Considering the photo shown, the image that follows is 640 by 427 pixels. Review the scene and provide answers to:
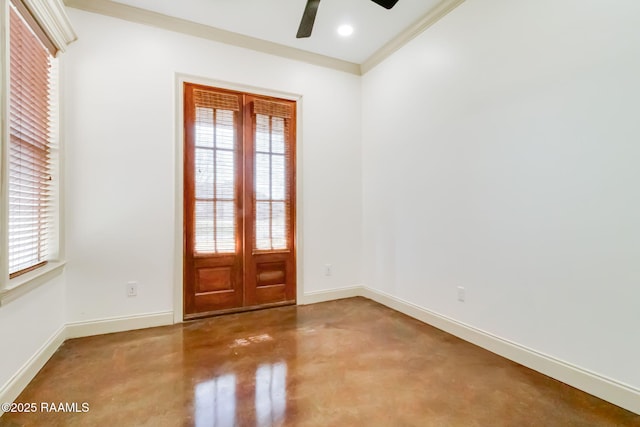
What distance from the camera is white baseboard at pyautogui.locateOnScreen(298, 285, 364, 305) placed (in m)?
3.71

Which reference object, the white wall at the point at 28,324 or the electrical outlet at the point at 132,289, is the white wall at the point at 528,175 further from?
the white wall at the point at 28,324

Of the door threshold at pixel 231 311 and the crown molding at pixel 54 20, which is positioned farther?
the door threshold at pixel 231 311

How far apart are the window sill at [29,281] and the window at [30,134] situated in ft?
0.14

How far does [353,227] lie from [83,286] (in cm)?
284

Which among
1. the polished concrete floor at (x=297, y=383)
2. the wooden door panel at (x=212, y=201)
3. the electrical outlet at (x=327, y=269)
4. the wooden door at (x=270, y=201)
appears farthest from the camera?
the electrical outlet at (x=327, y=269)

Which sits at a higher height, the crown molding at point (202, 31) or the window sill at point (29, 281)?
the crown molding at point (202, 31)

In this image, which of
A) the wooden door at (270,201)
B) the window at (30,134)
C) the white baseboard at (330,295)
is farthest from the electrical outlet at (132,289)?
the white baseboard at (330,295)

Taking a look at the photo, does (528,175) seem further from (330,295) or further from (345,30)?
(330,295)

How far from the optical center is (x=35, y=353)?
7.00 ft

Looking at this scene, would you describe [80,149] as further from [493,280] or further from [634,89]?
[634,89]

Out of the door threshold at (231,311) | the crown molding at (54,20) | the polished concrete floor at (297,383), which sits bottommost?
the polished concrete floor at (297,383)

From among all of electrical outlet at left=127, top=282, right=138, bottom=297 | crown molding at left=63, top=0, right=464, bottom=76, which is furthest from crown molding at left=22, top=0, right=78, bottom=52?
electrical outlet at left=127, top=282, right=138, bottom=297

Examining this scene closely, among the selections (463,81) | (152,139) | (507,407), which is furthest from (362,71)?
(507,407)

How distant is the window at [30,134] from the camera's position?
5.88 ft
